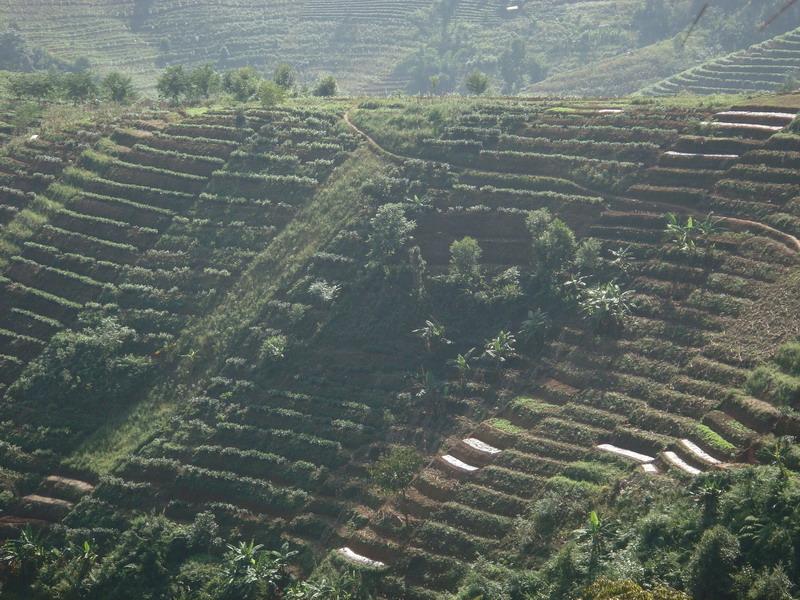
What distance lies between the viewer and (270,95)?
249 ft

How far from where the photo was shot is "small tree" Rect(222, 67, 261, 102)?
8231 centimetres

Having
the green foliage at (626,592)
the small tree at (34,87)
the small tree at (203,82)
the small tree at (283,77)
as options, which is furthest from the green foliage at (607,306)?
the small tree at (34,87)

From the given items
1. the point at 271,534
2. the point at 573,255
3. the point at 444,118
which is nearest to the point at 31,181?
the point at 444,118

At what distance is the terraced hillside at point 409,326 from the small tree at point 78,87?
55.0 feet

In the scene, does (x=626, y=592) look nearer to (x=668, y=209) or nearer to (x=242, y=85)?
(x=668, y=209)

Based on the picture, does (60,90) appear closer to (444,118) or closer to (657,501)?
(444,118)

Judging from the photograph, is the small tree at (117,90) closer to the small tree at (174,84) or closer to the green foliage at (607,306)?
the small tree at (174,84)

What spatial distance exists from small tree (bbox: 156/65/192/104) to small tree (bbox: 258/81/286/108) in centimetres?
1131

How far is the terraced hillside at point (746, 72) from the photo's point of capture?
94.4 m

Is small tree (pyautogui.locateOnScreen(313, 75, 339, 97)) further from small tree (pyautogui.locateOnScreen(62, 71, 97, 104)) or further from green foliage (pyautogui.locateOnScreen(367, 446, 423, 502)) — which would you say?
green foliage (pyautogui.locateOnScreen(367, 446, 423, 502))

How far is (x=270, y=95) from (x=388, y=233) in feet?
81.3

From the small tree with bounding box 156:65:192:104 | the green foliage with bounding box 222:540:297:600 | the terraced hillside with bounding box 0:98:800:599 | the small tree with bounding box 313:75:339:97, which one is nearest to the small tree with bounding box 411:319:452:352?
the terraced hillside with bounding box 0:98:800:599

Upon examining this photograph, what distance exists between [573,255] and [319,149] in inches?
986

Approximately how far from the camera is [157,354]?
56.2 meters
